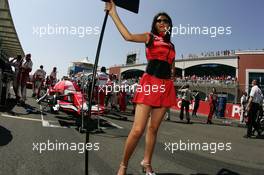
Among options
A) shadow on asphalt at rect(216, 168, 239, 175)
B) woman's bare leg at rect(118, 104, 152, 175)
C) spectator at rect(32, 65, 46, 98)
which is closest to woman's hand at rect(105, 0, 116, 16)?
woman's bare leg at rect(118, 104, 152, 175)

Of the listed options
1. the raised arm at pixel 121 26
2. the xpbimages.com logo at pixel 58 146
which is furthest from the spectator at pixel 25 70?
the raised arm at pixel 121 26

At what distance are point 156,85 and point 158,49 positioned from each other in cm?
42

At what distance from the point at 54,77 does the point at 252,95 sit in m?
12.3

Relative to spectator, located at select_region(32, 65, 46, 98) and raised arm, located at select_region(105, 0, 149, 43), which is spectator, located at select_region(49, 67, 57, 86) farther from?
raised arm, located at select_region(105, 0, 149, 43)

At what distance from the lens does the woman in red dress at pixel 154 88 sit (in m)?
3.36

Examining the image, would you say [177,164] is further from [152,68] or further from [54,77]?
[54,77]

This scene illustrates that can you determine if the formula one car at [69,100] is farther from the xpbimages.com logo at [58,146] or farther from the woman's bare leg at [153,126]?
the woman's bare leg at [153,126]

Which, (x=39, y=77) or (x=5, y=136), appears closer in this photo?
(x=5, y=136)

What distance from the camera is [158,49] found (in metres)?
3.47

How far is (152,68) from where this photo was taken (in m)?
3.50

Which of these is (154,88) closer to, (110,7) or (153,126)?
(153,126)

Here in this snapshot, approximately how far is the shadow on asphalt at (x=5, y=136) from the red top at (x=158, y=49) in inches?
112

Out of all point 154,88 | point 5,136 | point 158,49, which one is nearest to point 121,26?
point 158,49

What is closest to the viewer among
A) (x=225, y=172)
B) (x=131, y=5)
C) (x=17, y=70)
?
(x=131, y=5)
